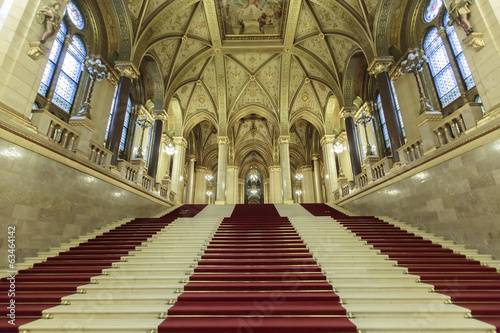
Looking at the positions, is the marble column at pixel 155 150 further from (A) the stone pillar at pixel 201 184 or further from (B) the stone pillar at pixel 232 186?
(A) the stone pillar at pixel 201 184

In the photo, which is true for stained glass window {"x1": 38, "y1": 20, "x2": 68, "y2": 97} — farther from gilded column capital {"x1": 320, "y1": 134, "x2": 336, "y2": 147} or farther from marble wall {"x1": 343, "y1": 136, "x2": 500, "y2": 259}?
gilded column capital {"x1": 320, "y1": 134, "x2": 336, "y2": 147}

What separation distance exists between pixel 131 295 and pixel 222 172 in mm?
11422

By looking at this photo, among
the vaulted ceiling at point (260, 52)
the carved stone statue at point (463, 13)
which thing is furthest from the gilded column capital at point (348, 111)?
the carved stone statue at point (463, 13)

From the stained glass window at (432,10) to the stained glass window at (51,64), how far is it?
13.1 m

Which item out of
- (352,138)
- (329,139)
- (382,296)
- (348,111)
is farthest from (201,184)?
(382,296)

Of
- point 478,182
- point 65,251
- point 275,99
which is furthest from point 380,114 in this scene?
point 65,251

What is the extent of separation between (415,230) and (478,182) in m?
1.82

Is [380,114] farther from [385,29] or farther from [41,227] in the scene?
[41,227]

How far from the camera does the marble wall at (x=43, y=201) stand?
3.82 m

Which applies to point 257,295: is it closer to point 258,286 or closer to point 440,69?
point 258,286

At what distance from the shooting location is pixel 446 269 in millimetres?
3512

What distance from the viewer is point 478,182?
163 inches

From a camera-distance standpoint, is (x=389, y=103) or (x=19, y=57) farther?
(x=389, y=103)

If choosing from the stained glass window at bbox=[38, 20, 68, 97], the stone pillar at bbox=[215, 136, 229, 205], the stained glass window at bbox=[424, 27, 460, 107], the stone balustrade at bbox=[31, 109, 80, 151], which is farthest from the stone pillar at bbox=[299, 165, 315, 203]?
the stained glass window at bbox=[38, 20, 68, 97]
